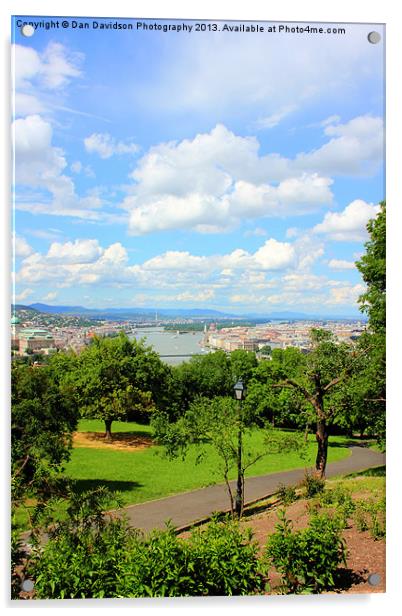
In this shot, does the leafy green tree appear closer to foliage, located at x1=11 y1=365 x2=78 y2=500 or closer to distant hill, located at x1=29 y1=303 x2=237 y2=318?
distant hill, located at x1=29 y1=303 x2=237 y2=318

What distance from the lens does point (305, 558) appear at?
3885 millimetres

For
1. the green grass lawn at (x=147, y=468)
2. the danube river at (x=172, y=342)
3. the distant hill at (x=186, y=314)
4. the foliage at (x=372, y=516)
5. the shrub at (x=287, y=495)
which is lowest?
the foliage at (x=372, y=516)

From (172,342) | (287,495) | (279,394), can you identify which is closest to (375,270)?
(279,394)

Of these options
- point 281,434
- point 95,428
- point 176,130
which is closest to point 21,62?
point 176,130

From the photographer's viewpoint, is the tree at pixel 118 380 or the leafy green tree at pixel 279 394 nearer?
the tree at pixel 118 380

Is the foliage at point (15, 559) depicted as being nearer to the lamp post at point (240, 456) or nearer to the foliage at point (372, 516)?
the lamp post at point (240, 456)

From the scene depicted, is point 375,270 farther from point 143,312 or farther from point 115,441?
point 115,441

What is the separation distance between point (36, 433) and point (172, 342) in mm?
1221

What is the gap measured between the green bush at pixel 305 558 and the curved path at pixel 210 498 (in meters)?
0.55

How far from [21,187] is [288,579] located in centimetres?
336

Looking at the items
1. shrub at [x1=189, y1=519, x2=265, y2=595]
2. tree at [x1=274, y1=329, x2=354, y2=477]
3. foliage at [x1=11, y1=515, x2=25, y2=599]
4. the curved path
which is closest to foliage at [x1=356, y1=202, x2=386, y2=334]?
tree at [x1=274, y1=329, x2=354, y2=477]

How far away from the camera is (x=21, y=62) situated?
3.97 meters

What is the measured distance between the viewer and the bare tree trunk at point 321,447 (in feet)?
15.2

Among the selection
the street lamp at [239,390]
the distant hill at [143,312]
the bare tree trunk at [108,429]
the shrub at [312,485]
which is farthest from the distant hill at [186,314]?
the shrub at [312,485]
